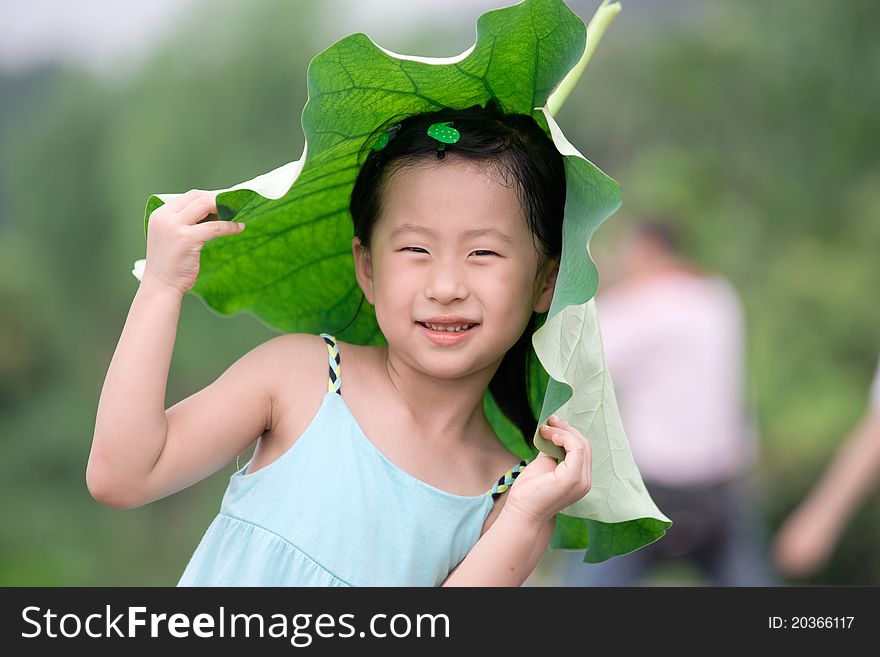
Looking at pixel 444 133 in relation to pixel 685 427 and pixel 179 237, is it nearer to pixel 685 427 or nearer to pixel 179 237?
pixel 179 237

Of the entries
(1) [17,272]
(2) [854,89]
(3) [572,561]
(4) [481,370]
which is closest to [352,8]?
(1) [17,272]

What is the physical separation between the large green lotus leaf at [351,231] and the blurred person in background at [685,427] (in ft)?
5.89

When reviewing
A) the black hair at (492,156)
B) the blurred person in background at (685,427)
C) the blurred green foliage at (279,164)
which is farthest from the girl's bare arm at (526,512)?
the blurred green foliage at (279,164)

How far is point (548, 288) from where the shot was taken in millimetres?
1496

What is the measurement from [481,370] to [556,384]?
9.5 inches

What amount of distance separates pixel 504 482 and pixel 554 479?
156mm

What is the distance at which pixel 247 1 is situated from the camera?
582cm

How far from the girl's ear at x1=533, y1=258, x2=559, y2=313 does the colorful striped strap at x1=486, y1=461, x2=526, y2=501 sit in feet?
0.73

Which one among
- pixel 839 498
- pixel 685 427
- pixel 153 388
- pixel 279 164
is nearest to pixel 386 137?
pixel 153 388

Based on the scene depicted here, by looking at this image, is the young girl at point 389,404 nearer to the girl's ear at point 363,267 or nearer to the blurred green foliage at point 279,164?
the girl's ear at point 363,267

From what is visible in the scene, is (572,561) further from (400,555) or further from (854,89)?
(854,89)

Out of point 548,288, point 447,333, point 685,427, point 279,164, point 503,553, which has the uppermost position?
point 279,164

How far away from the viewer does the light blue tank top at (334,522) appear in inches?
54.4

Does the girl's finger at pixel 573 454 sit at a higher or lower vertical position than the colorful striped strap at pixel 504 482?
lower
